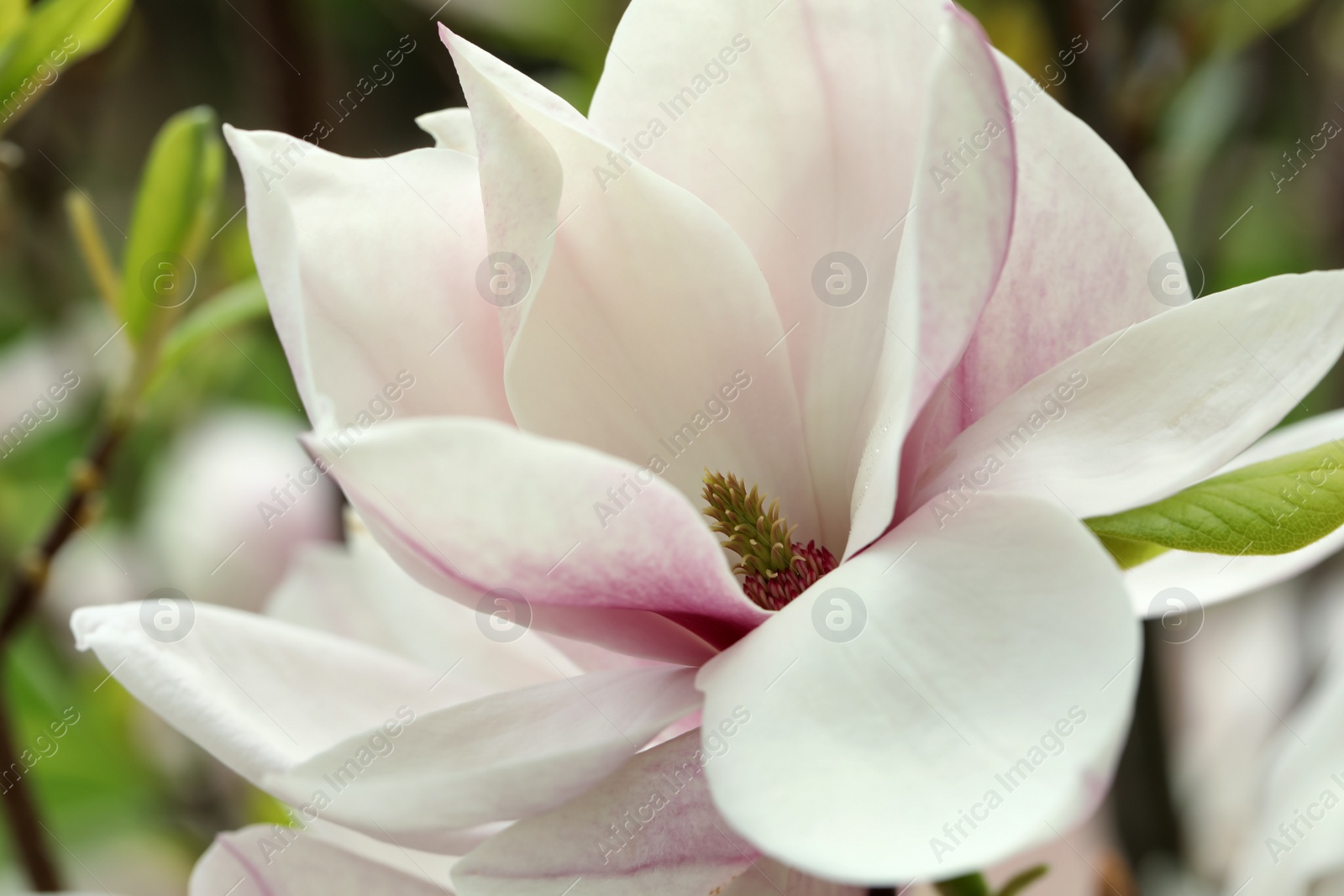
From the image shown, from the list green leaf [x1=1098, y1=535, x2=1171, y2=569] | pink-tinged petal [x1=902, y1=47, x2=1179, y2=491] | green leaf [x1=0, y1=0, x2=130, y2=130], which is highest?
green leaf [x1=0, y1=0, x2=130, y2=130]

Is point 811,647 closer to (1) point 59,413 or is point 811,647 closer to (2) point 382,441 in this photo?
(2) point 382,441

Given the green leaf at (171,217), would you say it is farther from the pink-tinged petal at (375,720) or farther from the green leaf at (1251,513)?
the green leaf at (1251,513)

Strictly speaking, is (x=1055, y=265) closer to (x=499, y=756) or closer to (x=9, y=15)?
(x=499, y=756)

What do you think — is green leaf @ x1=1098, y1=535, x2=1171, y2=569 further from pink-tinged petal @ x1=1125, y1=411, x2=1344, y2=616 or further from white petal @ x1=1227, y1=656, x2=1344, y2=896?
white petal @ x1=1227, y1=656, x2=1344, y2=896

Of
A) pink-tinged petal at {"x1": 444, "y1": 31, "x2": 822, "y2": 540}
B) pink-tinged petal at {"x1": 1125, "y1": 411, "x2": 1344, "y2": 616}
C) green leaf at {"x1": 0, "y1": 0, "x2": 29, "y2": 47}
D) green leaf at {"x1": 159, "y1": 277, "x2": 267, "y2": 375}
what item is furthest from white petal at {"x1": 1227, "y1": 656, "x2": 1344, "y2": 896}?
green leaf at {"x1": 0, "y1": 0, "x2": 29, "y2": 47}

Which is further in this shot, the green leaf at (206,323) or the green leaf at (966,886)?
the green leaf at (206,323)

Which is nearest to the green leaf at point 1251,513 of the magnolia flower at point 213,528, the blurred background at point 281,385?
the blurred background at point 281,385

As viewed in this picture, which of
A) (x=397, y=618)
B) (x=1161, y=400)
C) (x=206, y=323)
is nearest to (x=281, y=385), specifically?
(x=206, y=323)
